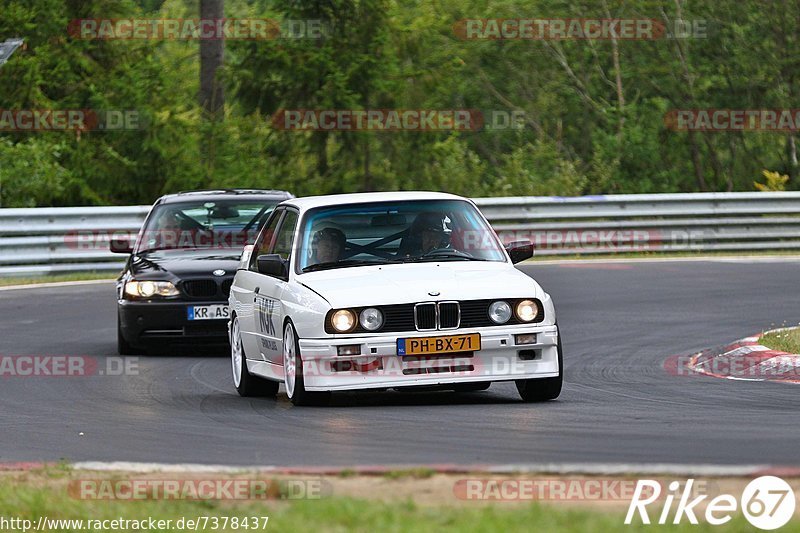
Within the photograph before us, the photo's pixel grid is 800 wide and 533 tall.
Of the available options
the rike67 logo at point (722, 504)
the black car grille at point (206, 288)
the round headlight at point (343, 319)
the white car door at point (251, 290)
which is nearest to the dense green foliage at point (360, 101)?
the black car grille at point (206, 288)

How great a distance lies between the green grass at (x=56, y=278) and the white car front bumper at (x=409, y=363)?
569 inches

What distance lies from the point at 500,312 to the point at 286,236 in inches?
86.3

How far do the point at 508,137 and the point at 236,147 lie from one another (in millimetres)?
16001

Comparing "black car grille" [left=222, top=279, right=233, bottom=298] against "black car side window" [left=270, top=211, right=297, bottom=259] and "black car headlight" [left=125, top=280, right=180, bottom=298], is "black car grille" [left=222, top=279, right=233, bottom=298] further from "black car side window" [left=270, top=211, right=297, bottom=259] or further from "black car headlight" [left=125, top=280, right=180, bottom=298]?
"black car side window" [left=270, top=211, right=297, bottom=259]

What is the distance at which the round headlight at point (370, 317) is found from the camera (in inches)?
432

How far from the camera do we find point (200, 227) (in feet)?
54.6

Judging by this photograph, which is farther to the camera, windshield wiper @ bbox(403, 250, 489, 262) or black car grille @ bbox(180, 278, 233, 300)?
black car grille @ bbox(180, 278, 233, 300)

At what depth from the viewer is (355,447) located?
899cm

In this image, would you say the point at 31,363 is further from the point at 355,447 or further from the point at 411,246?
the point at 355,447

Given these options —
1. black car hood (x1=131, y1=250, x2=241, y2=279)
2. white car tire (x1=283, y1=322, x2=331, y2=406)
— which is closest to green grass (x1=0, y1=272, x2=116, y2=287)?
black car hood (x1=131, y1=250, x2=241, y2=279)

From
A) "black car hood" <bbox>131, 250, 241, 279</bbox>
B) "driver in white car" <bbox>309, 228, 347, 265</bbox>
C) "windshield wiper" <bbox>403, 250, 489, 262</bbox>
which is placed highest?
"driver in white car" <bbox>309, 228, 347, 265</bbox>

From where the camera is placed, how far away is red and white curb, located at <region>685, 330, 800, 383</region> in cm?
1316

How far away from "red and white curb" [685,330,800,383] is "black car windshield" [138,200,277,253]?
15.5 feet

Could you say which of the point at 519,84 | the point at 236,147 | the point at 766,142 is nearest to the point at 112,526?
the point at 236,147
